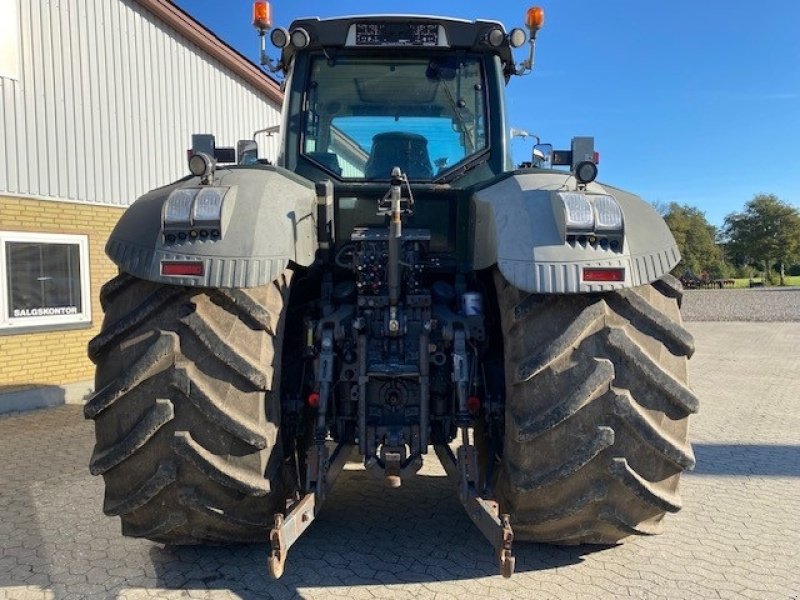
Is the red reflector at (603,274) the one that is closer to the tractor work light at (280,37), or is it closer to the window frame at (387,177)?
the window frame at (387,177)

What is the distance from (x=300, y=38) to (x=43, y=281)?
233 inches

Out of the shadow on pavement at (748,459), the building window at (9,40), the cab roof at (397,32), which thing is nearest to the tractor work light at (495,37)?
the cab roof at (397,32)

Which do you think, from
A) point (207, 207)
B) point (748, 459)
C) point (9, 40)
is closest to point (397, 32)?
point (207, 207)

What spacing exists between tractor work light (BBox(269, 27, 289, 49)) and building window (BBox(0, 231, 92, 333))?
542cm

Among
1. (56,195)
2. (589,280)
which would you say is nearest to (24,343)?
(56,195)

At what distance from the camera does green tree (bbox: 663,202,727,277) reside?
55438mm

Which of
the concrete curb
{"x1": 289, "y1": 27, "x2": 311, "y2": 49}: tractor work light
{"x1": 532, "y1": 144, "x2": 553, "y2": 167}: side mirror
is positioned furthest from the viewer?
the concrete curb

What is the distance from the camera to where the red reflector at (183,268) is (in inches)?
100

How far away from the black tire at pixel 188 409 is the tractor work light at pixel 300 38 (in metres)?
1.66

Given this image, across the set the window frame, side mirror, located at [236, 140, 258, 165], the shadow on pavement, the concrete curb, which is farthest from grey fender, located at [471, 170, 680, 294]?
the concrete curb

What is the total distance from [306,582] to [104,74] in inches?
325

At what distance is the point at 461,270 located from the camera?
137 inches

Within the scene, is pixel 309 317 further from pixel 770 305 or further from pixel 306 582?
pixel 770 305

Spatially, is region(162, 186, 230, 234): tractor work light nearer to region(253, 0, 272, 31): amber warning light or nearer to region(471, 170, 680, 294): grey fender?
region(471, 170, 680, 294): grey fender
